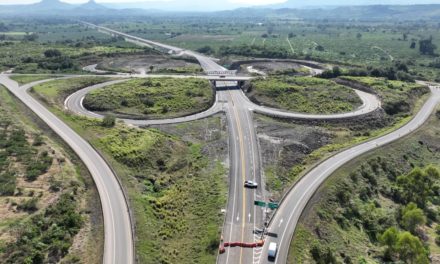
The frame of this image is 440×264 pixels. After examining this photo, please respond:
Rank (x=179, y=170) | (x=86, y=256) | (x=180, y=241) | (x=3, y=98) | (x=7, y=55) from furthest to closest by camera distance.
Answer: (x=7, y=55), (x=3, y=98), (x=179, y=170), (x=180, y=241), (x=86, y=256)

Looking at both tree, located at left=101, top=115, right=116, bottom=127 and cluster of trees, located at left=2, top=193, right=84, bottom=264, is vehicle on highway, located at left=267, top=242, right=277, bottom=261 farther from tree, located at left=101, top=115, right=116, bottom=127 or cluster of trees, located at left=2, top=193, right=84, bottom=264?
tree, located at left=101, top=115, right=116, bottom=127

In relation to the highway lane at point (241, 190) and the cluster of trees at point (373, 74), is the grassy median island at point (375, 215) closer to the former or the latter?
the highway lane at point (241, 190)

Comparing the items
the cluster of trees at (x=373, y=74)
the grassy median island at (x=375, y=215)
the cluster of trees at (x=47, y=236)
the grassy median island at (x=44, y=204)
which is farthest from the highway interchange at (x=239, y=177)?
the cluster of trees at (x=373, y=74)

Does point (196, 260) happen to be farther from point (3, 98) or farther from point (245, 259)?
point (3, 98)

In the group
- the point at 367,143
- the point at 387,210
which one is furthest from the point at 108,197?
the point at 367,143

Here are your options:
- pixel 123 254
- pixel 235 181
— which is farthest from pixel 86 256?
pixel 235 181

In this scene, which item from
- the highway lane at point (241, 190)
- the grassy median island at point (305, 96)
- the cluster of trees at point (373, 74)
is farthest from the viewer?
the cluster of trees at point (373, 74)

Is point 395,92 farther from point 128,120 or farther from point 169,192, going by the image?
point 169,192

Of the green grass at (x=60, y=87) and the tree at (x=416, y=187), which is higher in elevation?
the green grass at (x=60, y=87)
